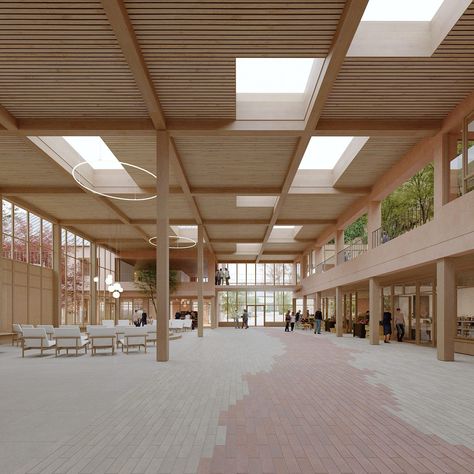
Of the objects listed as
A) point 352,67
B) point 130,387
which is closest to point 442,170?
point 352,67

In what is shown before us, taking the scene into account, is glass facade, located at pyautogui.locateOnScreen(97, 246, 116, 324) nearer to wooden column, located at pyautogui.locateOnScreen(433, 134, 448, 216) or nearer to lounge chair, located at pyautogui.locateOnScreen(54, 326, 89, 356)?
lounge chair, located at pyautogui.locateOnScreen(54, 326, 89, 356)

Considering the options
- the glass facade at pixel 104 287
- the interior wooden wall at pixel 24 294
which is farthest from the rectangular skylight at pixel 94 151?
the glass facade at pixel 104 287

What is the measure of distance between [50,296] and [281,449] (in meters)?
24.0

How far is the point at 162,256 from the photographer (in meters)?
13.5

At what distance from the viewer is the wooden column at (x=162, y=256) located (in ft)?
43.8

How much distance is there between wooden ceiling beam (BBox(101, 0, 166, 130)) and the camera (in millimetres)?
8180

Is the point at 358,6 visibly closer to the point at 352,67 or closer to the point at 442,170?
the point at 352,67

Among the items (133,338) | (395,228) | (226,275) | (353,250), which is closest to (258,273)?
(226,275)

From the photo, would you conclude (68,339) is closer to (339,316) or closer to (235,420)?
(235,420)

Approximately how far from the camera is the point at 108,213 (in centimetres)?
2672

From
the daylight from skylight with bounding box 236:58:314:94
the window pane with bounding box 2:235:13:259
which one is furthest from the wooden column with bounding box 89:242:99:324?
the daylight from skylight with bounding box 236:58:314:94

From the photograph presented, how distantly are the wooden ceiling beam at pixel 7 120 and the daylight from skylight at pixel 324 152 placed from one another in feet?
28.6

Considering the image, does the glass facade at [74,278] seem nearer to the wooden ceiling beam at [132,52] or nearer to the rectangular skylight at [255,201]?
the rectangular skylight at [255,201]

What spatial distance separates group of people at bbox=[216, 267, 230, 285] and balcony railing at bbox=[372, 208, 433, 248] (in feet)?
76.4
